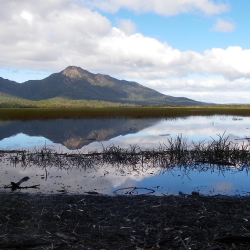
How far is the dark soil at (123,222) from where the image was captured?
4.55 metres

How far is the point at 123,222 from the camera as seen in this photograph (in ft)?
17.7

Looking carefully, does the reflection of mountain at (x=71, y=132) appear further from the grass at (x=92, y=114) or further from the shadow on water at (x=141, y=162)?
the grass at (x=92, y=114)

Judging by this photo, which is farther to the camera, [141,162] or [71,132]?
[71,132]

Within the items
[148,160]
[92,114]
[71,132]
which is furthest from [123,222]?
[92,114]

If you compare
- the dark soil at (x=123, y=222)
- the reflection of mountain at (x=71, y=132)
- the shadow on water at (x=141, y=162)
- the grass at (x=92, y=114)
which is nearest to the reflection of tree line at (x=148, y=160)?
the shadow on water at (x=141, y=162)

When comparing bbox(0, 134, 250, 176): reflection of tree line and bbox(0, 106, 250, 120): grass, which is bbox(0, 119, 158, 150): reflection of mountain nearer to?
bbox(0, 134, 250, 176): reflection of tree line

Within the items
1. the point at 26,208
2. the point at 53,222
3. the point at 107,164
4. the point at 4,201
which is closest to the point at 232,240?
the point at 53,222

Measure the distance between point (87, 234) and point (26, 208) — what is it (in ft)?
6.87

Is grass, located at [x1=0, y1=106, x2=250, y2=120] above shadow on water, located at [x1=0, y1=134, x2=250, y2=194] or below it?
above

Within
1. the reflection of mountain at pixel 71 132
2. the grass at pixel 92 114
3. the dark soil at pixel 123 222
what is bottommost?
the reflection of mountain at pixel 71 132

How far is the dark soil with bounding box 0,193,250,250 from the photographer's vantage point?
14.9 ft

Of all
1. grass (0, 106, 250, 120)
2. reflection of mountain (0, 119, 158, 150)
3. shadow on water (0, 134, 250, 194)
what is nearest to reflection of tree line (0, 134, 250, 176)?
shadow on water (0, 134, 250, 194)

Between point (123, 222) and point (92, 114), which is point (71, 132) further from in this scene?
point (92, 114)

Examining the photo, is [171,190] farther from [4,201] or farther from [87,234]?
[4,201]
